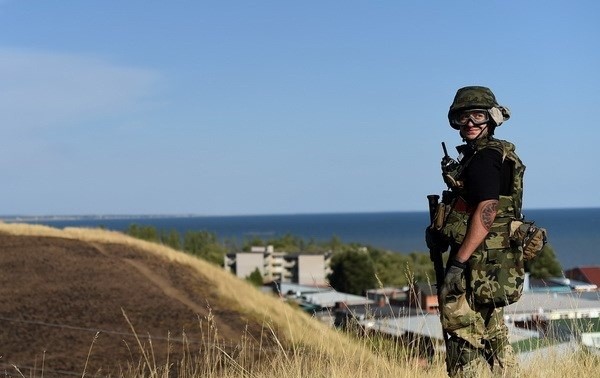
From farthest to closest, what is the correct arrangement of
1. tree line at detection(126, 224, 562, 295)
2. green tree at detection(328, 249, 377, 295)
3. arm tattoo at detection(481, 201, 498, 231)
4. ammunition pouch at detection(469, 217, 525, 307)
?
green tree at detection(328, 249, 377, 295) → tree line at detection(126, 224, 562, 295) → ammunition pouch at detection(469, 217, 525, 307) → arm tattoo at detection(481, 201, 498, 231)

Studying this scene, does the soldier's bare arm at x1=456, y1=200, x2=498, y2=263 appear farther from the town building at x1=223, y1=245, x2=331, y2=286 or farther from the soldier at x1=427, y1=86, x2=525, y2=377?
the town building at x1=223, y1=245, x2=331, y2=286

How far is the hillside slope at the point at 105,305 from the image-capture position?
7.85 meters

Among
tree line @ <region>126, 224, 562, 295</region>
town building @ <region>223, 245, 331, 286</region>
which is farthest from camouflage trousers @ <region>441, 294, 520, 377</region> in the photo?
town building @ <region>223, 245, 331, 286</region>

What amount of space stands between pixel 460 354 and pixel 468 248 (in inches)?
21.5

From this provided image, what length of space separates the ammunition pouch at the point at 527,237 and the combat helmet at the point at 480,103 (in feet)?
1.54

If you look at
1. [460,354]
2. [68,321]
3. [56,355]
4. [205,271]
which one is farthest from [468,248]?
[205,271]

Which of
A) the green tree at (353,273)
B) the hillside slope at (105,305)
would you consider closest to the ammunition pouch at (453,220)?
the hillside slope at (105,305)

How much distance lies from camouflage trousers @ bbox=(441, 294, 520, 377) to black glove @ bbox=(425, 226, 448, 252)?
0.95ft

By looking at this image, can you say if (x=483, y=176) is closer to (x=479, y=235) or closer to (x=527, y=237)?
(x=479, y=235)

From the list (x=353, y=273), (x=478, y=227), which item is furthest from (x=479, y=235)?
(x=353, y=273)

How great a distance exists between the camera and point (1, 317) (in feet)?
31.2

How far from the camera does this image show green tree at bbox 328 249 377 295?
54.6 metres

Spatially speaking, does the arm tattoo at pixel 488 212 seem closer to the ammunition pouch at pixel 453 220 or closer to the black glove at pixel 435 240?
the ammunition pouch at pixel 453 220

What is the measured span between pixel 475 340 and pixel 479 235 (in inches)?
20.3
